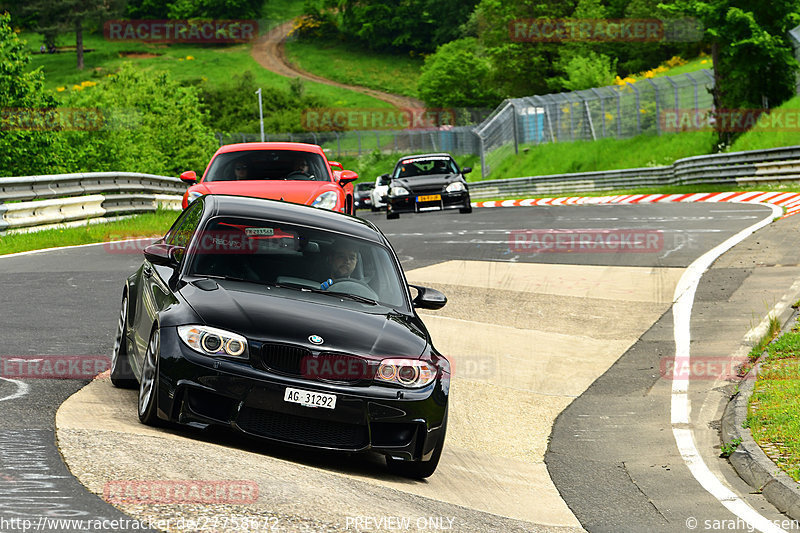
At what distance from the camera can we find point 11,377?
789 centimetres

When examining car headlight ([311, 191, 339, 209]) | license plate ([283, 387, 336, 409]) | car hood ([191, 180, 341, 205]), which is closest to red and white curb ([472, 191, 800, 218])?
car headlight ([311, 191, 339, 209])

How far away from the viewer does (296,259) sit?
7.62m

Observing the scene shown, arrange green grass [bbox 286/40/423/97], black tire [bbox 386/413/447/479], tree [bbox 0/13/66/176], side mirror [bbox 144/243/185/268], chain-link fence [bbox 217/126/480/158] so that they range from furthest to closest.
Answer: green grass [bbox 286/40/423/97] < chain-link fence [bbox 217/126/480/158] < tree [bbox 0/13/66/176] < side mirror [bbox 144/243/185/268] < black tire [bbox 386/413/447/479]

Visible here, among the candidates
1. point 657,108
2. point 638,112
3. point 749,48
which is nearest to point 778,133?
point 749,48

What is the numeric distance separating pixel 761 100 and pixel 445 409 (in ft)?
116

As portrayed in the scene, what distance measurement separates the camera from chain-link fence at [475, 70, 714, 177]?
43438 mm

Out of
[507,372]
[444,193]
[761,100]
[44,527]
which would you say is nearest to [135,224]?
[444,193]

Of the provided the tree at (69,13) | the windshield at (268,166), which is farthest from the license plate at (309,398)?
the tree at (69,13)

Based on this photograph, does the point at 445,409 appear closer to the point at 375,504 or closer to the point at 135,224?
the point at 375,504

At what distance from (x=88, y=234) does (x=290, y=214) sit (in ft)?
46.0

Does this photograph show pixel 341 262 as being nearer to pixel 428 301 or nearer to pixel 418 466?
pixel 428 301

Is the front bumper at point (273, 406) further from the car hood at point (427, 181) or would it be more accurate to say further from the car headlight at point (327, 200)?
the car hood at point (427, 181)

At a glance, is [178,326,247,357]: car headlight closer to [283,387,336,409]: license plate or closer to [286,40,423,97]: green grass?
[283,387,336,409]: license plate

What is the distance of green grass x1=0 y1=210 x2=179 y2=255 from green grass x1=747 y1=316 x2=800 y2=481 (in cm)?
1225
